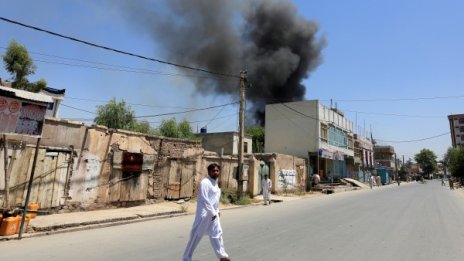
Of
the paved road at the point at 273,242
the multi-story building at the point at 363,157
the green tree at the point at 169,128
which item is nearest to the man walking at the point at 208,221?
the paved road at the point at 273,242

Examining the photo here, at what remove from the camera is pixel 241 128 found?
58.3 ft

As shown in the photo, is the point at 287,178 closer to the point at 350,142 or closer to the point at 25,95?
the point at 25,95

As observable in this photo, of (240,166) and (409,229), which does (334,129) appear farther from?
(409,229)

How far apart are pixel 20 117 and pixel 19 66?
48.3 ft

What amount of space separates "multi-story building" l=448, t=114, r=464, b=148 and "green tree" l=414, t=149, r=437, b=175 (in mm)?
8122

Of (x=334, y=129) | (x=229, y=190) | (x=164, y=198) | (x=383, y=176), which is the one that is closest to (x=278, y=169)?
(x=229, y=190)

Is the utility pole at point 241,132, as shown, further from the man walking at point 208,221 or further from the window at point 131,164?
the man walking at point 208,221

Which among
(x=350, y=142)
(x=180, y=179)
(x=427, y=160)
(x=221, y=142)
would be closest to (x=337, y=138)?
(x=350, y=142)

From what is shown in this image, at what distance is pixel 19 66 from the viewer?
67.8ft

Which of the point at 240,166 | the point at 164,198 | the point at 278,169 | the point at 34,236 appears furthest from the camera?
the point at 278,169

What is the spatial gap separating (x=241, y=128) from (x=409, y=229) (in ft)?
32.2

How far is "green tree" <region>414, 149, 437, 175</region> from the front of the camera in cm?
11081

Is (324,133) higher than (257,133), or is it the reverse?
(257,133)

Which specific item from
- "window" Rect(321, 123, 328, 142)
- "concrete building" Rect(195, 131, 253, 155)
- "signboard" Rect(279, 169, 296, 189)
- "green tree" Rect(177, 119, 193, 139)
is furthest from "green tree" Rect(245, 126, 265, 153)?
"signboard" Rect(279, 169, 296, 189)
